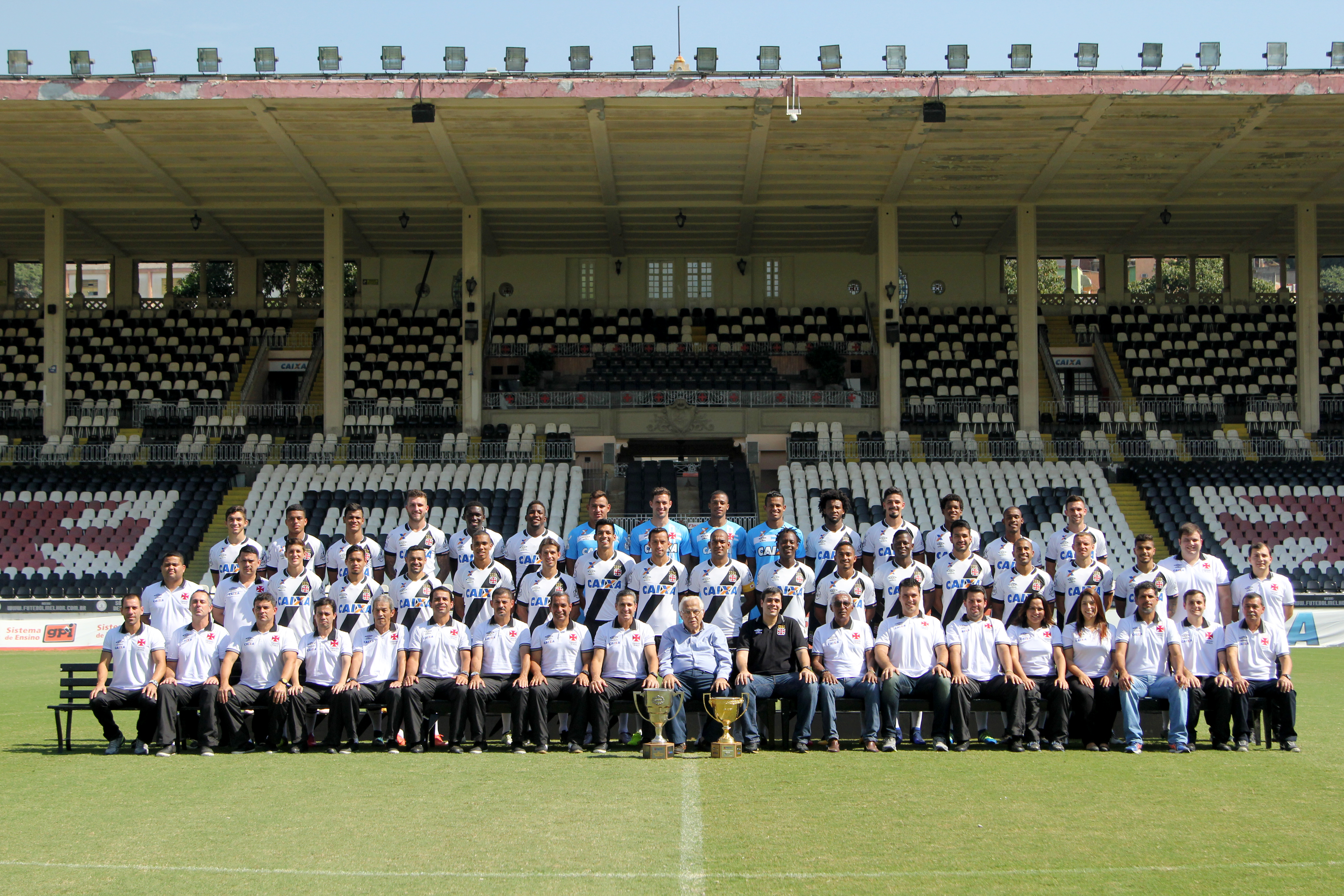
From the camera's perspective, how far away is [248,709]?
9.66 m

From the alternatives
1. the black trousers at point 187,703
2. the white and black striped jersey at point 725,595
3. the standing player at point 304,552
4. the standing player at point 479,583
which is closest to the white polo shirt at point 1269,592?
the white and black striped jersey at point 725,595

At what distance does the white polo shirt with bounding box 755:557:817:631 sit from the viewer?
9.94 meters

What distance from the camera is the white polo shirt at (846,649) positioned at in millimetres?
9641

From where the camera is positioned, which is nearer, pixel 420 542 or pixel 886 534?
pixel 886 534

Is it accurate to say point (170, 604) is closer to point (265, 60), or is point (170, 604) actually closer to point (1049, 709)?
point (1049, 709)

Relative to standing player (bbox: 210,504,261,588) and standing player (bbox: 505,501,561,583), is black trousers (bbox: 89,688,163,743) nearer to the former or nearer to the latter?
standing player (bbox: 210,504,261,588)

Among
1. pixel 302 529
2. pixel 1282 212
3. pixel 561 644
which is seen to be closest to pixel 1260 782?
pixel 561 644

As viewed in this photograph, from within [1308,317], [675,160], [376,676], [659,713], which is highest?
[675,160]

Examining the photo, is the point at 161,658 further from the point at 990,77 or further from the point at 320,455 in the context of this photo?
the point at 320,455

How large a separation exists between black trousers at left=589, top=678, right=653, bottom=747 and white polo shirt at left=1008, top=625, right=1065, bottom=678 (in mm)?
2835

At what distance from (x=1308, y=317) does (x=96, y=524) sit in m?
28.0

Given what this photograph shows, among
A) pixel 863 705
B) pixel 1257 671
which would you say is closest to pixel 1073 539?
pixel 1257 671

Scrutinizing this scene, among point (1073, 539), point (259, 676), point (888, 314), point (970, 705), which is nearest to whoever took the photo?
point (970, 705)

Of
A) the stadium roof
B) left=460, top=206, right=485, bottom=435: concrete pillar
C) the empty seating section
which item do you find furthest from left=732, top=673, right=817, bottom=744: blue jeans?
left=460, top=206, right=485, bottom=435: concrete pillar
